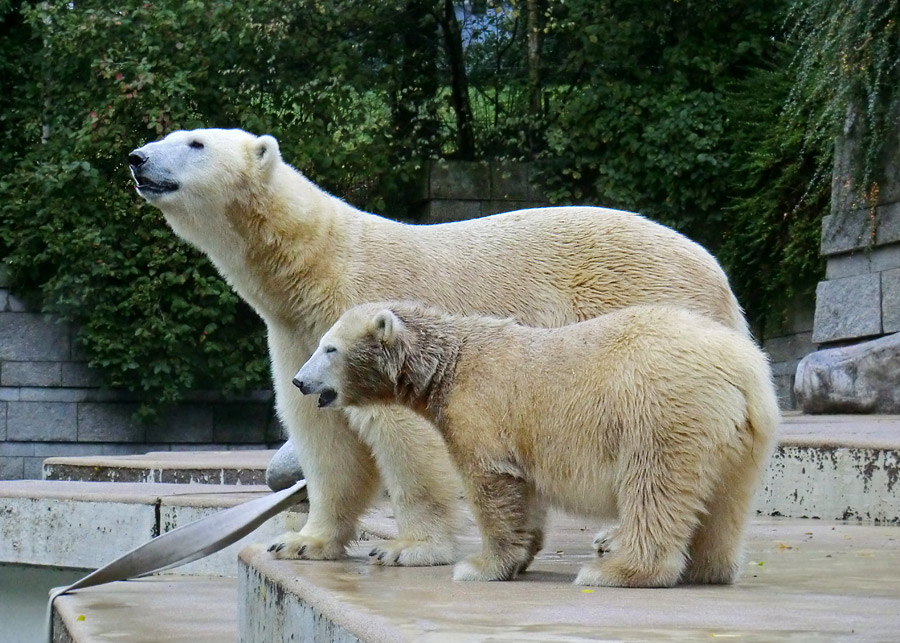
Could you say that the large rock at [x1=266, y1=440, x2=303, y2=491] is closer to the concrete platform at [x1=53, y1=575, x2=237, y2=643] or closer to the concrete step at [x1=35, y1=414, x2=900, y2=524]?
the concrete platform at [x1=53, y1=575, x2=237, y2=643]

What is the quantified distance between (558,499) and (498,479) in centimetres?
14

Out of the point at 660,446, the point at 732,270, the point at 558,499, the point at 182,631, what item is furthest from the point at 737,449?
the point at 732,270

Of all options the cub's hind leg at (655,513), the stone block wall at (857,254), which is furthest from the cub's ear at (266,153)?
the stone block wall at (857,254)

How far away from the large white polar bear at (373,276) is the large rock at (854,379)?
172 inches

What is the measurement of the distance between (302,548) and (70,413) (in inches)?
340

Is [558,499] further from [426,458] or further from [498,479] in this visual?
[426,458]

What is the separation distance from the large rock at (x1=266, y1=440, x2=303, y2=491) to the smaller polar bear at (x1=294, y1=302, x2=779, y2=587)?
95.8 inches

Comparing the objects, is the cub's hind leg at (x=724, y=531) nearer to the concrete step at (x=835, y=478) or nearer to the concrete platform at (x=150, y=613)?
the concrete platform at (x=150, y=613)

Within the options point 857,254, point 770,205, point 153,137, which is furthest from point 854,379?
point 153,137

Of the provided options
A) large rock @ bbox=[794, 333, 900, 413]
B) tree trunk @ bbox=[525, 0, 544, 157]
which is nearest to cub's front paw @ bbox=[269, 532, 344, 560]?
large rock @ bbox=[794, 333, 900, 413]

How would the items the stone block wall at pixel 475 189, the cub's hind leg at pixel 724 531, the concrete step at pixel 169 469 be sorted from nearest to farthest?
the cub's hind leg at pixel 724 531
the concrete step at pixel 169 469
the stone block wall at pixel 475 189

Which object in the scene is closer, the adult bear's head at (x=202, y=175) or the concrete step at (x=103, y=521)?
the adult bear's head at (x=202, y=175)

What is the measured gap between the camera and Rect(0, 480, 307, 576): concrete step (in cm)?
564

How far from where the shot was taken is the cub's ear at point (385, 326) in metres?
3.08
